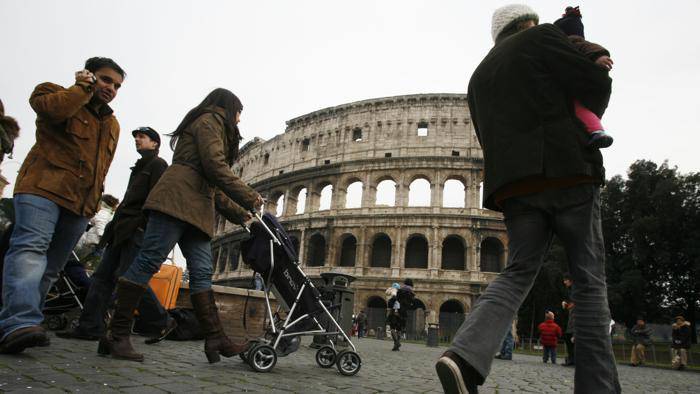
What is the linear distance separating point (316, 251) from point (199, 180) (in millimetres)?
27221

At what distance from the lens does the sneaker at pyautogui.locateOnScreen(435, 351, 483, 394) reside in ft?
5.59

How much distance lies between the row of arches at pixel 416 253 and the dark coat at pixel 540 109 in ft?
83.0

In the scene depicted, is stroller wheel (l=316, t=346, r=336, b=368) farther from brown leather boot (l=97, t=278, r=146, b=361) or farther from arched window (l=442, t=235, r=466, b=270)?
arched window (l=442, t=235, r=466, b=270)

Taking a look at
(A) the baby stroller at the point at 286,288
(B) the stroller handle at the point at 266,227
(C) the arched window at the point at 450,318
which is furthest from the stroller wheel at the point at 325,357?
(C) the arched window at the point at 450,318

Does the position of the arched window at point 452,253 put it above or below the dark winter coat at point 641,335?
above

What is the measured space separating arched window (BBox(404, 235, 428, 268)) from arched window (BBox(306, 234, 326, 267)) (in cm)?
587

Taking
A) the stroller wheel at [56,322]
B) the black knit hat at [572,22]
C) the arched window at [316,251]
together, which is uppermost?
the arched window at [316,251]

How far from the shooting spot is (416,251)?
28.1 metres

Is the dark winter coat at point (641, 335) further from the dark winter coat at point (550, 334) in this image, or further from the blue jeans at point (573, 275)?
the blue jeans at point (573, 275)

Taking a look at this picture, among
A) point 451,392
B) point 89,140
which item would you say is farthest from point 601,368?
point 89,140

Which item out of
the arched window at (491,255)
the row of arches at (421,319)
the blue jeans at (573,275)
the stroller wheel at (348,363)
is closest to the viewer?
the blue jeans at (573,275)

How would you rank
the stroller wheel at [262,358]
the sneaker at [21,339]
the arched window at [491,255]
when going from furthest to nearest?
the arched window at [491,255]
the stroller wheel at [262,358]
the sneaker at [21,339]

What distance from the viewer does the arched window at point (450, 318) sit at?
77.5 ft

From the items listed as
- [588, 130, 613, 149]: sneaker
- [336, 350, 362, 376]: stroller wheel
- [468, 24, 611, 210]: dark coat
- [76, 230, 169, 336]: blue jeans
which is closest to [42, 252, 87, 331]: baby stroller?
[76, 230, 169, 336]: blue jeans
